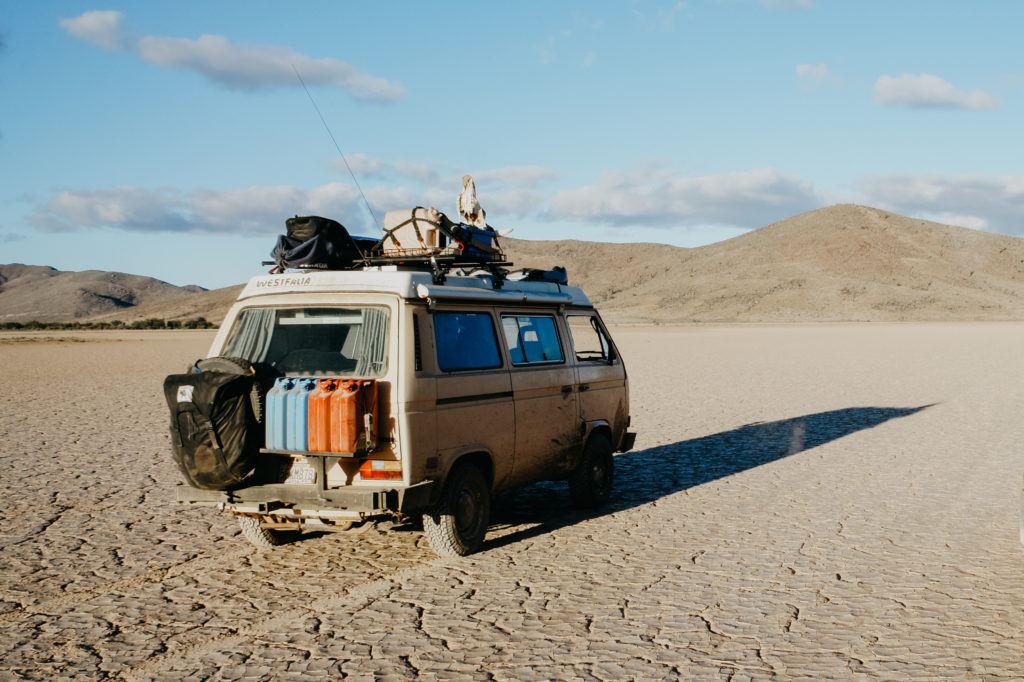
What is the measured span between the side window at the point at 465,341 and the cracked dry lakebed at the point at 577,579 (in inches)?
58.6

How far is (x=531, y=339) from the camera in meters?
8.27

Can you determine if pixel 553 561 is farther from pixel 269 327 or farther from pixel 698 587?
pixel 269 327

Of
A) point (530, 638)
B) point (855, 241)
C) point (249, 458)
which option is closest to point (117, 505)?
point (249, 458)

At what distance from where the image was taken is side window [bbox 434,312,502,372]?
6992mm

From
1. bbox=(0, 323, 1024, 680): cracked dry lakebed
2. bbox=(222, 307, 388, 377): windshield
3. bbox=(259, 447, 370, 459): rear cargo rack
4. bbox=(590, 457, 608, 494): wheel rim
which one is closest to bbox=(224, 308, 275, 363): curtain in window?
bbox=(222, 307, 388, 377): windshield

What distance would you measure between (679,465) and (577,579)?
512 centimetres

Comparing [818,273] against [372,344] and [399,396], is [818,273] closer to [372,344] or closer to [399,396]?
[372,344]

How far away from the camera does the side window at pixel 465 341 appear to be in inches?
Answer: 275

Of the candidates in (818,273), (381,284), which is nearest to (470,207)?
(381,284)

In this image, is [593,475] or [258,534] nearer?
[258,534]

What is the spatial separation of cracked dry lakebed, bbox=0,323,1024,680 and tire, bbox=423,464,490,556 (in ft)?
0.50

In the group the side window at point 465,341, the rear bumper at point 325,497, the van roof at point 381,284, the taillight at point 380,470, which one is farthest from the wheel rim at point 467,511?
A: the van roof at point 381,284

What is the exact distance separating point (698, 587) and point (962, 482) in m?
4.95

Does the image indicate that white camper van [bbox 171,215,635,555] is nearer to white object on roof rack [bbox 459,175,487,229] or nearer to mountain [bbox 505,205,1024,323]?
white object on roof rack [bbox 459,175,487,229]
